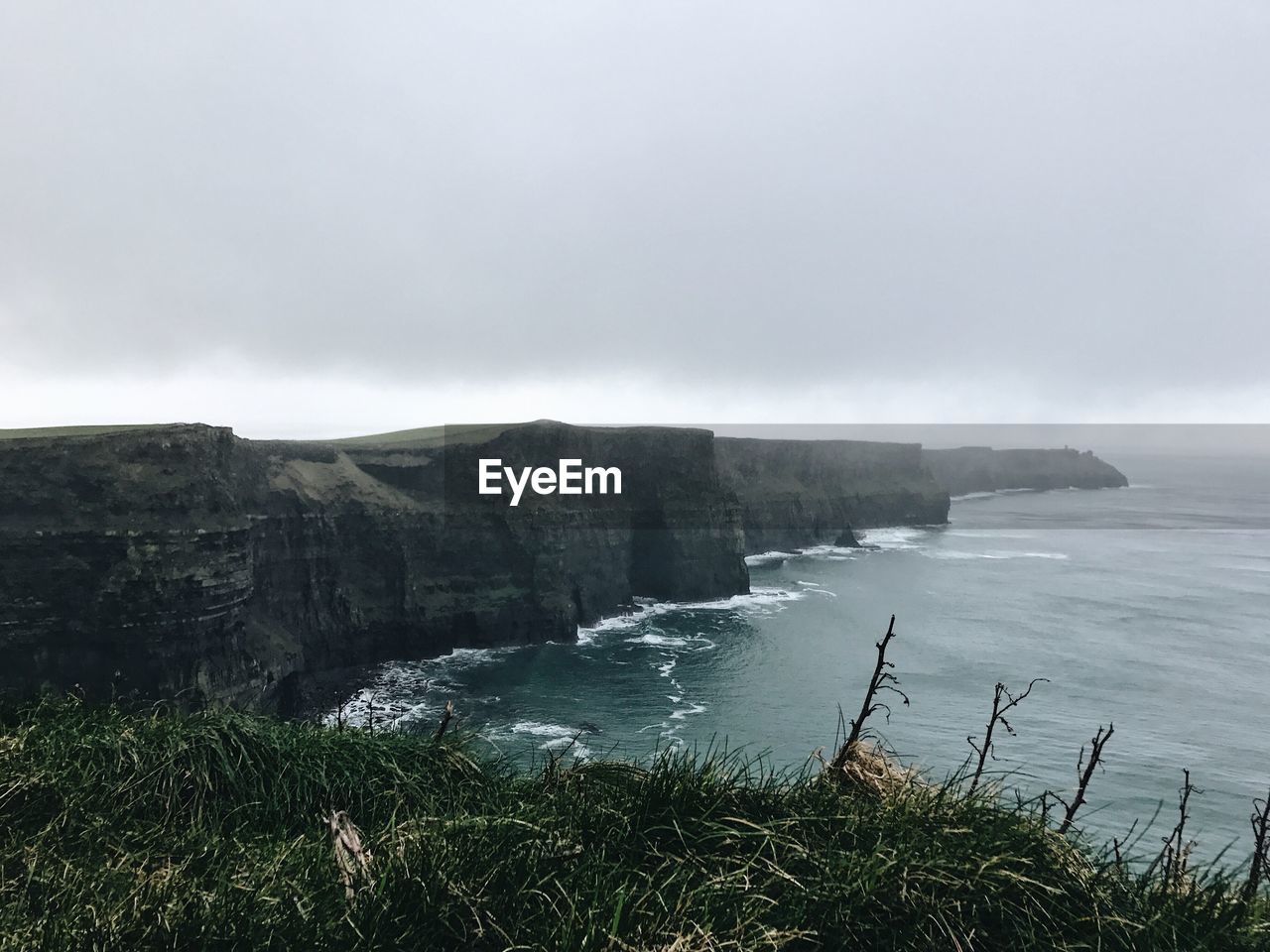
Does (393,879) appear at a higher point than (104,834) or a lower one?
higher

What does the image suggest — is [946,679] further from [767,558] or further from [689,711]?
[767,558]

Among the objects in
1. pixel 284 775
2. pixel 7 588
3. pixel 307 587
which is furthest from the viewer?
pixel 307 587

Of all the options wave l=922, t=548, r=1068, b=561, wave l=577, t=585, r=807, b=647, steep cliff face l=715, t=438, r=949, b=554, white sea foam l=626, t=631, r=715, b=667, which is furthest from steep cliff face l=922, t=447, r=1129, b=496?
white sea foam l=626, t=631, r=715, b=667

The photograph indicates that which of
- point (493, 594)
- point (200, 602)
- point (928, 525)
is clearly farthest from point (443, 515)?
point (928, 525)

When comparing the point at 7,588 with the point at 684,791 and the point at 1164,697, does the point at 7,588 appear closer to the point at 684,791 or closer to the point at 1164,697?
the point at 684,791

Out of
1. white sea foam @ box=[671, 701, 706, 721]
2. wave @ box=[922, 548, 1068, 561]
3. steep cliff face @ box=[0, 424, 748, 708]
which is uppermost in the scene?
steep cliff face @ box=[0, 424, 748, 708]

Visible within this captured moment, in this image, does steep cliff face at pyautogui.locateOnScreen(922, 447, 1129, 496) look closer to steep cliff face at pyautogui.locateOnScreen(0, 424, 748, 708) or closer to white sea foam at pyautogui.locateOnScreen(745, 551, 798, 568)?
white sea foam at pyautogui.locateOnScreen(745, 551, 798, 568)
